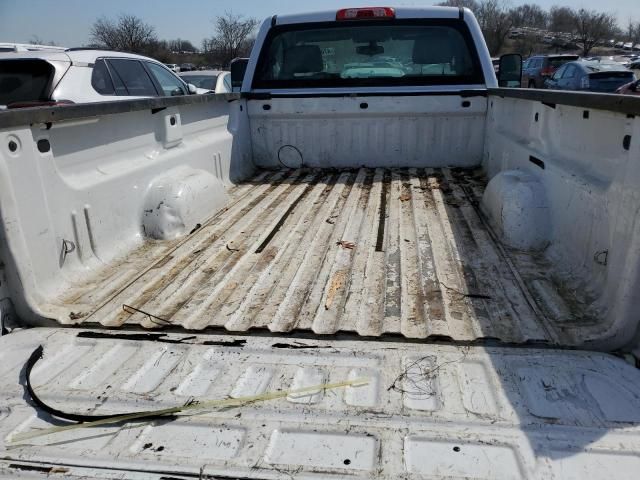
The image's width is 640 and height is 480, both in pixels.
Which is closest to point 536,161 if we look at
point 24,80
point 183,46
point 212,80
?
point 24,80

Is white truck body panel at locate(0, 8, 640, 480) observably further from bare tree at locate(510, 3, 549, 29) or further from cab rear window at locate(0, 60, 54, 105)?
bare tree at locate(510, 3, 549, 29)

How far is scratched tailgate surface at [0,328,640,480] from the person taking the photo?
1.43 m

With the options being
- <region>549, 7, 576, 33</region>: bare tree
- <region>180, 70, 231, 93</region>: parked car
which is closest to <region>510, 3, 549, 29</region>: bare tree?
<region>549, 7, 576, 33</region>: bare tree

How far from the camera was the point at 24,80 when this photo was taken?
5.73 m

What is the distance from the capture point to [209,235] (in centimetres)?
346

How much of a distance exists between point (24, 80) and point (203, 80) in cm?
728

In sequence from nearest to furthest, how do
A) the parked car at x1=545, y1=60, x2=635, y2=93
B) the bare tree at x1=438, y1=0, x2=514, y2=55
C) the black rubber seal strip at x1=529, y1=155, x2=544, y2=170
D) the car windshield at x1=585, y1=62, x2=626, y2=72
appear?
the black rubber seal strip at x1=529, y1=155, x2=544, y2=170
the parked car at x1=545, y1=60, x2=635, y2=93
the car windshield at x1=585, y1=62, x2=626, y2=72
the bare tree at x1=438, y1=0, x2=514, y2=55

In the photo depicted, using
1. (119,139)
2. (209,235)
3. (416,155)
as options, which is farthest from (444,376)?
(416,155)

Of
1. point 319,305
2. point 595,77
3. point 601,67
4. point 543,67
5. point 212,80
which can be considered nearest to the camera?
point 319,305

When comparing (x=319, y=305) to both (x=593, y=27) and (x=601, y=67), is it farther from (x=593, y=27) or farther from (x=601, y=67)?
(x=593, y=27)

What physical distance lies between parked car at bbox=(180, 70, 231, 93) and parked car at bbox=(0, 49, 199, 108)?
4263 millimetres

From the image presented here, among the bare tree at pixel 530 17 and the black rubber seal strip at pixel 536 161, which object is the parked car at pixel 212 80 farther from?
the bare tree at pixel 530 17

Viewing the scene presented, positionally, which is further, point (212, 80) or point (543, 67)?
point (543, 67)

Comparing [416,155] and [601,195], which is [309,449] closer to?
[601,195]
